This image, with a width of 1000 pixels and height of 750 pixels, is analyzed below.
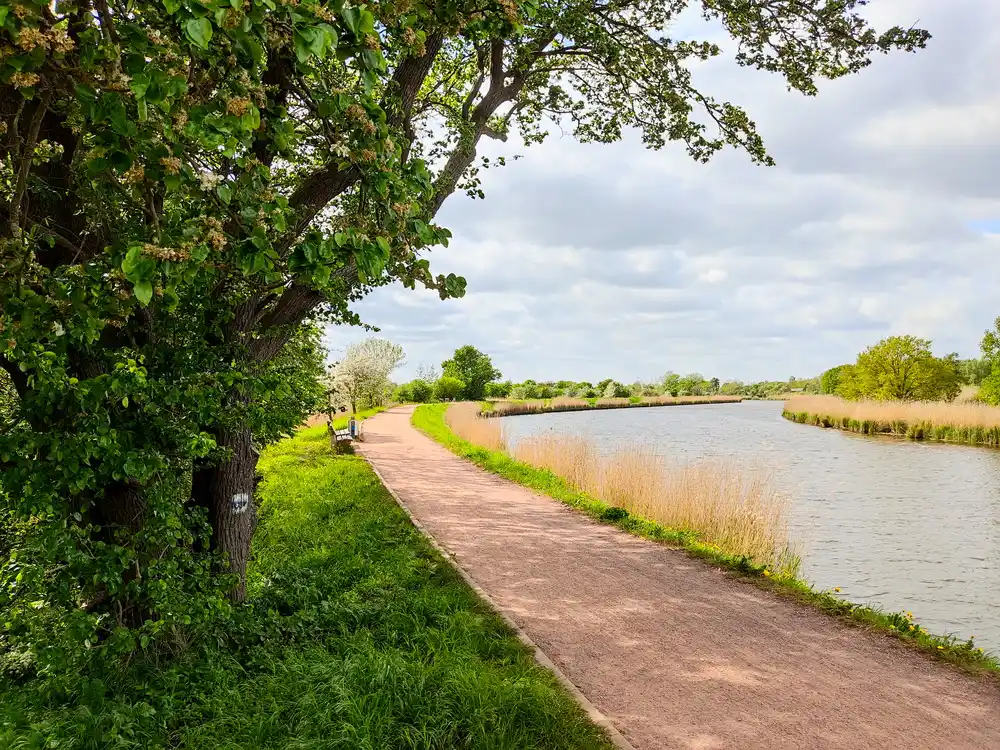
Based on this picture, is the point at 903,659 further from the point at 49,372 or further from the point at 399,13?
the point at 49,372

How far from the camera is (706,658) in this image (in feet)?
17.1

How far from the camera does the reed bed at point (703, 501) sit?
8.72m

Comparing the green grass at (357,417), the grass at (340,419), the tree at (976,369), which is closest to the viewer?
the grass at (340,419)

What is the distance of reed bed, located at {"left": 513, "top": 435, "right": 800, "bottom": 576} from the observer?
872 cm

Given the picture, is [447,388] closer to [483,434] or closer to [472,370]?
[472,370]

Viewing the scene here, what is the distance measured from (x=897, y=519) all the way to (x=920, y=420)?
16.6 m

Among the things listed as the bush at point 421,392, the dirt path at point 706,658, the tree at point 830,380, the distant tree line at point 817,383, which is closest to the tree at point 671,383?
the distant tree line at point 817,383

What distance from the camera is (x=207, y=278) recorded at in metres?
3.83

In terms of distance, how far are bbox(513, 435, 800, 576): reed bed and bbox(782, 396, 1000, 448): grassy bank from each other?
15.5 meters

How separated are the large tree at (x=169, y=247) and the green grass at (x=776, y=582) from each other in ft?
17.1

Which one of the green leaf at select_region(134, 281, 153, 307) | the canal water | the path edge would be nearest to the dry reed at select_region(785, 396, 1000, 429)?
the canal water

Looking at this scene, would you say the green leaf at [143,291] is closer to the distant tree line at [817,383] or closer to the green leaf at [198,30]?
the green leaf at [198,30]

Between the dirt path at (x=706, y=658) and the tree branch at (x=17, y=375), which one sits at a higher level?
the tree branch at (x=17, y=375)

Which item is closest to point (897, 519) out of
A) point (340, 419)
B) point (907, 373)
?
point (340, 419)
